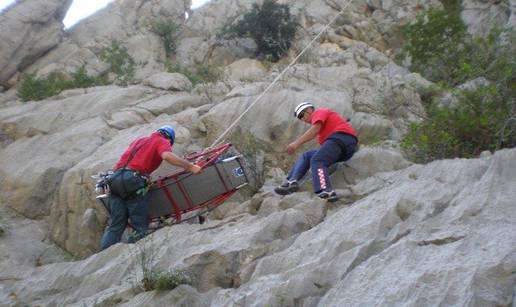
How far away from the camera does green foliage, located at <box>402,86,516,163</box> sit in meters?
8.09

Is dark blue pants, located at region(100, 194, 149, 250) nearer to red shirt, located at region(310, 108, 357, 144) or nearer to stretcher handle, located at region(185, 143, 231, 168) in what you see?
stretcher handle, located at region(185, 143, 231, 168)

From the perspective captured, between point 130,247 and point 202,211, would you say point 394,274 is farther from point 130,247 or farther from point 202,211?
point 202,211

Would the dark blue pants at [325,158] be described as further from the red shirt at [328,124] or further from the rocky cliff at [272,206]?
the rocky cliff at [272,206]

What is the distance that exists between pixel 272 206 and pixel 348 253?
8.35 feet

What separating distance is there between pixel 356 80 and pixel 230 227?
7.38 metres

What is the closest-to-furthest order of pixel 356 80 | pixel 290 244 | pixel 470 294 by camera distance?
1. pixel 470 294
2. pixel 290 244
3. pixel 356 80

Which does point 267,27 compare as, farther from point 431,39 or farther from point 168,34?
point 431,39

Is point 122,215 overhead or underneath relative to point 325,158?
overhead

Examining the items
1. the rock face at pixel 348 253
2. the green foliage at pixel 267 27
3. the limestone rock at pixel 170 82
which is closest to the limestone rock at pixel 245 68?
the green foliage at pixel 267 27

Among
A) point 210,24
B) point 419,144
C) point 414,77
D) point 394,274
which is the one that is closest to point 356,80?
point 414,77

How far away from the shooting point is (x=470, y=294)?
13.1 ft

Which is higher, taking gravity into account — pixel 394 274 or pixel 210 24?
pixel 210 24

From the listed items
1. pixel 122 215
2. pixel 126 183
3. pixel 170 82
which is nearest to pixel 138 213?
pixel 122 215

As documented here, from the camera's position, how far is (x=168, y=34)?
936 inches
